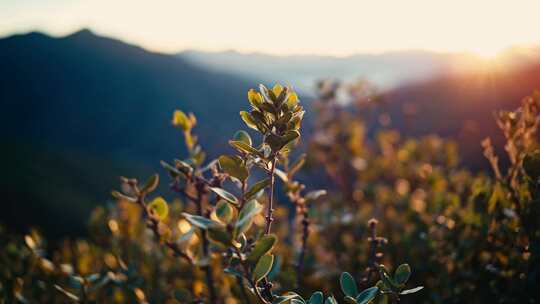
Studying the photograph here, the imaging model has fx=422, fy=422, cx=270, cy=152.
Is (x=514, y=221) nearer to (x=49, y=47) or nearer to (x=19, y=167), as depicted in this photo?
(x=19, y=167)

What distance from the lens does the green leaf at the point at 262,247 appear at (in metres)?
0.76

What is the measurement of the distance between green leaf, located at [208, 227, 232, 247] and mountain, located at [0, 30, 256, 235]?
27.2ft

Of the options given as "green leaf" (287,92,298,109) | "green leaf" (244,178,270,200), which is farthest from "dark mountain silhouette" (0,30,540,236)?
"green leaf" (287,92,298,109)

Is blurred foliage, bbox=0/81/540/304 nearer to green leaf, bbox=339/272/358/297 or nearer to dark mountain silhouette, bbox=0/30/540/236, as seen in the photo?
green leaf, bbox=339/272/358/297

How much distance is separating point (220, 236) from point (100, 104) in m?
12.3

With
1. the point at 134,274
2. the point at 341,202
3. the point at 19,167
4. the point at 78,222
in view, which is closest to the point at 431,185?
the point at 341,202

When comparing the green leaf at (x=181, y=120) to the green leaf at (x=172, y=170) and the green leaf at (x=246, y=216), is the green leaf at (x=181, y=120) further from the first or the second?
the green leaf at (x=246, y=216)

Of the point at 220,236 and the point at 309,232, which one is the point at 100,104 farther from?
the point at 220,236

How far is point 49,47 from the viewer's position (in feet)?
37.0

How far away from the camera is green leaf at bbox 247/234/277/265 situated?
2.48 ft

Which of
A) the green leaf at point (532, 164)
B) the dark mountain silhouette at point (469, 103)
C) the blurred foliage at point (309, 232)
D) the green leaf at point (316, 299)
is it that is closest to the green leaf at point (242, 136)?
the blurred foliage at point (309, 232)

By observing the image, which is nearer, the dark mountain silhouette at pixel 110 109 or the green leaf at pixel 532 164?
the green leaf at pixel 532 164

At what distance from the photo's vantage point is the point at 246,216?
750 millimetres

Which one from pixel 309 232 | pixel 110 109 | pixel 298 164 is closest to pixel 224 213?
pixel 298 164
